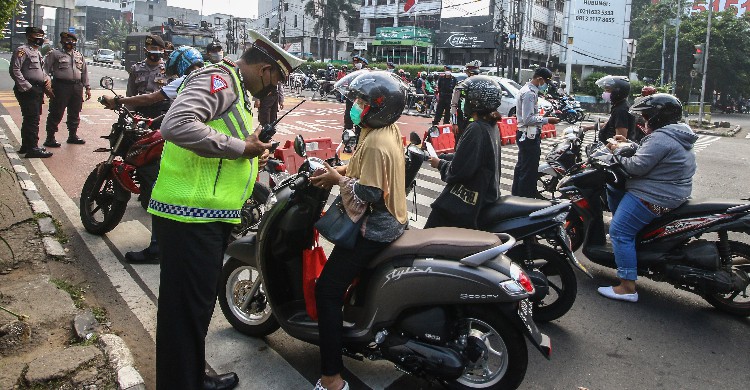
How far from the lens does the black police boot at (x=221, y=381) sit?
10.4 ft

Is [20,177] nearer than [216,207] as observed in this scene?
No

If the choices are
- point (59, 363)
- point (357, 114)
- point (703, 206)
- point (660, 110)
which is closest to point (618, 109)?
point (660, 110)

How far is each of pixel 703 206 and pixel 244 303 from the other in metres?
3.47

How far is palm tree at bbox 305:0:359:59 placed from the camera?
216ft

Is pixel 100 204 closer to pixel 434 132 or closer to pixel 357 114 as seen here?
pixel 434 132

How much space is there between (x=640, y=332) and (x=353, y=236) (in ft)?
8.10

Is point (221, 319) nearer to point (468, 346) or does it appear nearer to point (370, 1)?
point (468, 346)

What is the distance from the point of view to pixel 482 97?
14.2ft

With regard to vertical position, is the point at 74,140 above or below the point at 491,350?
above

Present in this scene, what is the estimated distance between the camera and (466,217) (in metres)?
4.28

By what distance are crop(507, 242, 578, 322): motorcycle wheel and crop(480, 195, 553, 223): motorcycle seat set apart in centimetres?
23

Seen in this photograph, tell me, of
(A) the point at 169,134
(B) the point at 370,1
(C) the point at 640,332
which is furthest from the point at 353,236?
(B) the point at 370,1

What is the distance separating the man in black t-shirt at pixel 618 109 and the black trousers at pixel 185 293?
5129mm

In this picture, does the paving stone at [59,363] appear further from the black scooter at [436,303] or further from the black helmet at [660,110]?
the black helmet at [660,110]
